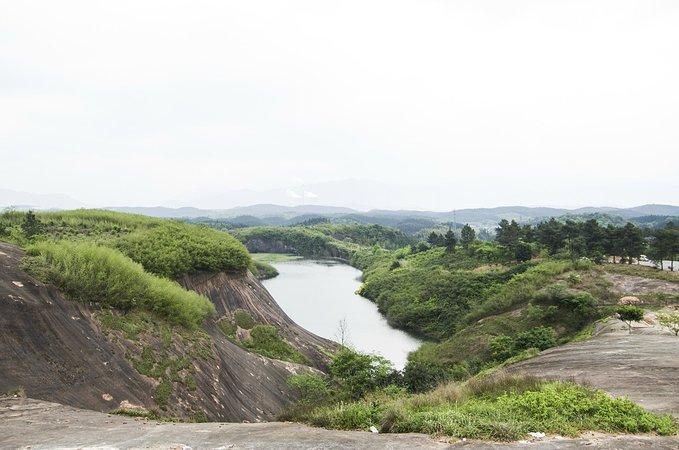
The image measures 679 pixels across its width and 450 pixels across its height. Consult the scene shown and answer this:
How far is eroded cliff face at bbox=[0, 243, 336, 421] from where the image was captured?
15141 mm

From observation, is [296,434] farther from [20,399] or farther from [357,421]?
[20,399]

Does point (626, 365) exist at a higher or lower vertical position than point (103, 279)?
lower

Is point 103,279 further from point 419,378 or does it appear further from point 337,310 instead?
point 337,310

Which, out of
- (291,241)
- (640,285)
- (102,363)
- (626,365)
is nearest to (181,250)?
(102,363)

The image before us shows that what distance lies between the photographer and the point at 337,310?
261 feet

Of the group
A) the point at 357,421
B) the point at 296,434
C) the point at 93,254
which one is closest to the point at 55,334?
the point at 93,254

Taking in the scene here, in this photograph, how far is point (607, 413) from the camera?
10.7 m

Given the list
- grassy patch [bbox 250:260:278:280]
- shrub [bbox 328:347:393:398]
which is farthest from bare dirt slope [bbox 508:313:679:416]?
grassy patch [bbox 250:260:278:280]

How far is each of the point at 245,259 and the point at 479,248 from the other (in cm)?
5723

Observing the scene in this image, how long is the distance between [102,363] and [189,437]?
8.89 m

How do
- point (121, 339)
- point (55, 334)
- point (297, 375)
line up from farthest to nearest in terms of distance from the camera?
point (297, 375), point (121, 339), point (55, 334)

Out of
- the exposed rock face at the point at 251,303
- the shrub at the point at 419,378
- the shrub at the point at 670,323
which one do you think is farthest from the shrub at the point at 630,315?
the exposed rock face at the point at 251,303

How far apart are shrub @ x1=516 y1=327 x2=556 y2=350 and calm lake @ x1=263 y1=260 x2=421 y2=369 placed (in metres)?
16.2

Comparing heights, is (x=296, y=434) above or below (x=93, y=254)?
below
